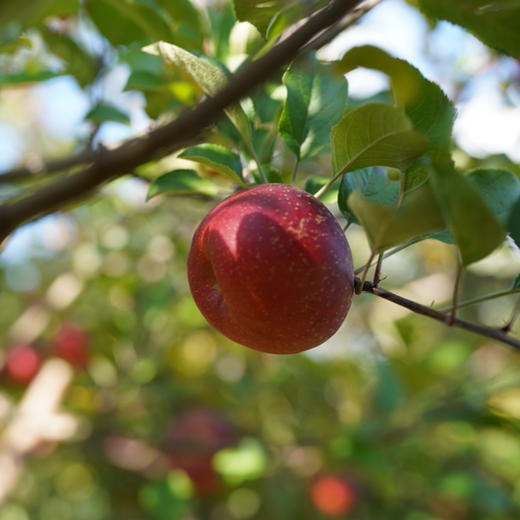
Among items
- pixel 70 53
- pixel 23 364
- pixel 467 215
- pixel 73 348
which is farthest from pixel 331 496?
pixel 467 215

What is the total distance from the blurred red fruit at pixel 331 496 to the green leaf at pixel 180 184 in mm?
1552

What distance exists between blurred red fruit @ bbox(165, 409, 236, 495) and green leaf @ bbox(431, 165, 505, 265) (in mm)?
1461

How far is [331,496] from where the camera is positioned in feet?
6.77

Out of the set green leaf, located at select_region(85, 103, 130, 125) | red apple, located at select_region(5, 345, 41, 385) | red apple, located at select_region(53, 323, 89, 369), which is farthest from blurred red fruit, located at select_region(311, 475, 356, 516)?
green leaf, located at select_region(85, 103, 130, 125)

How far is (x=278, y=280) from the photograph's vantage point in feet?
2.00

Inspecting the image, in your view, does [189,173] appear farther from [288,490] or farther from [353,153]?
[288,490]

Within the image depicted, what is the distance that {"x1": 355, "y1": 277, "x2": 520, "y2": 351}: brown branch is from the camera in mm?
607

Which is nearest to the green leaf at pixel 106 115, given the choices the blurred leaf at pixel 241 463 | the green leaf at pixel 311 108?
the green leaf at pixel 311 108

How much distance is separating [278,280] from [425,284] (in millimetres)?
2282

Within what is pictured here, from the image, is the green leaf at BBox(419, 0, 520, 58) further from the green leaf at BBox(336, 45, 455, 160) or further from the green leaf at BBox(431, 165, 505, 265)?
the green leaf at BBox(431, 165, 505, 265)

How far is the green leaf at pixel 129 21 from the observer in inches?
38.1

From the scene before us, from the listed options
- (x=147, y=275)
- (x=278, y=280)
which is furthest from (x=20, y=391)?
(x=278, y=280)

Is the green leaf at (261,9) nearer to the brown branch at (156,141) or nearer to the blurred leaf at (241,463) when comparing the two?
the brown branch at (156,141)

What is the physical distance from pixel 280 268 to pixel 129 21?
68 cm
